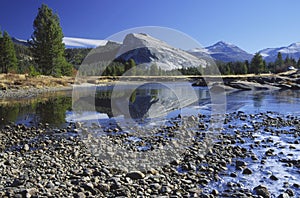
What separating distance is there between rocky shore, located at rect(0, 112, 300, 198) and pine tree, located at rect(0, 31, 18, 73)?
6163 centimetres

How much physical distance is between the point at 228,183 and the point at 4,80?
4444cm

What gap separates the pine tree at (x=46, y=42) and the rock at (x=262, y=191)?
5022cm

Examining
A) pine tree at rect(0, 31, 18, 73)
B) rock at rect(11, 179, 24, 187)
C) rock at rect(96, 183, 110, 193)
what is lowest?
rock at rect(96, 183, 110, 193)

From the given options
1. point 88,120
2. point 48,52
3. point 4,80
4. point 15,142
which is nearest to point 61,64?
point 48,52

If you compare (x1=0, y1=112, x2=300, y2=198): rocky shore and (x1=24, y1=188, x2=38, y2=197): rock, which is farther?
(x1=0, y1=112, x2=300, y2=198): rocky shore

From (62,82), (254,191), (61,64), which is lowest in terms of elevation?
(254,191)

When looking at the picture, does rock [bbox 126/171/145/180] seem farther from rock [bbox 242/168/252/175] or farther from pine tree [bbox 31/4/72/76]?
pine tree [bbox 31/4/72/76]

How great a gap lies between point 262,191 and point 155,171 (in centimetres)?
279

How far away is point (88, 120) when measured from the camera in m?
16.0

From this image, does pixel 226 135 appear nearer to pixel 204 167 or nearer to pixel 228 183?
pixel 204 167

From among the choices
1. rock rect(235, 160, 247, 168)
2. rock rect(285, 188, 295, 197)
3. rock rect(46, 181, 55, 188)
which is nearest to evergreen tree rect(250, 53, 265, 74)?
rock rect(235, 160, 247, 168)

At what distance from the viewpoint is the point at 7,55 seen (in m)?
64.3

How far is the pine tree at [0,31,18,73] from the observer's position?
62938 mm

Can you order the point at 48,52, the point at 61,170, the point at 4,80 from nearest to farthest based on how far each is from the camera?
the point at 61,170 < the point at 4,80 < the point at 48,52
